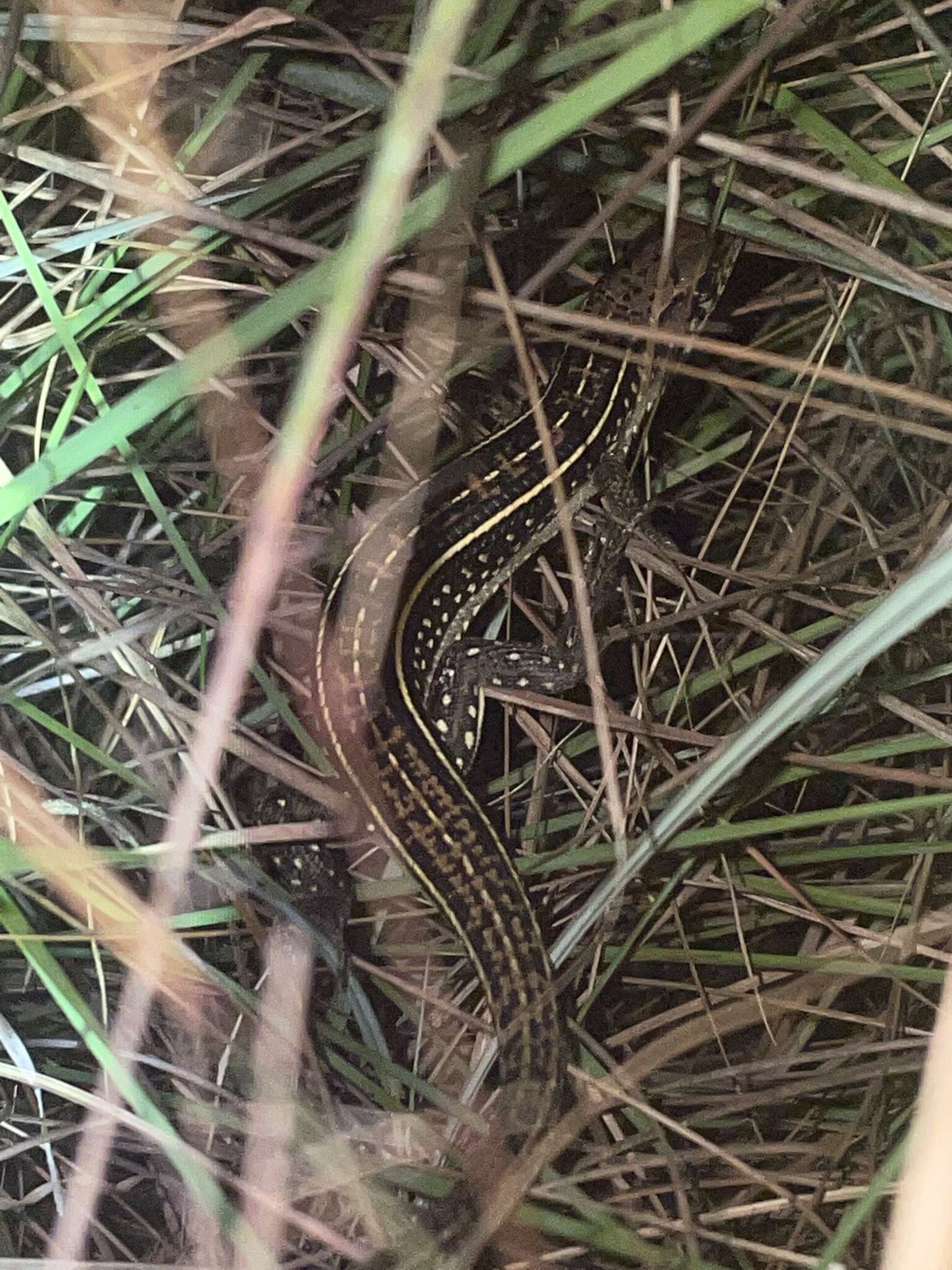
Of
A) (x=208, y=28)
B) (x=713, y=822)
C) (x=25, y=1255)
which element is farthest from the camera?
(x=25, y=1255)

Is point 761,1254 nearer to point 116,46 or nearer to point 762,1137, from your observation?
point 762,1137

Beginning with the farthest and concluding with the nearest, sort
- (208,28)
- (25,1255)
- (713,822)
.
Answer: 1. (25,1255)
2. (713,822)
3. (208,28)

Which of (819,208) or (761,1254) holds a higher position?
(819,208)

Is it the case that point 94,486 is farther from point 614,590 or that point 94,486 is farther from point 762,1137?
point 762,1137

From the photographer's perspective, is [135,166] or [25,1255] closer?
[135,166]

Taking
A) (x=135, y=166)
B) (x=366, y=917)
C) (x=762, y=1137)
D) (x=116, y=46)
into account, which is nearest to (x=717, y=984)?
(x=762, y=1137)

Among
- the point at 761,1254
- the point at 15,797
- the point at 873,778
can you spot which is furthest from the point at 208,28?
the point at 761,1254

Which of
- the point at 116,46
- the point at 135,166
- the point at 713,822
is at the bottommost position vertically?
the point at 713,822
